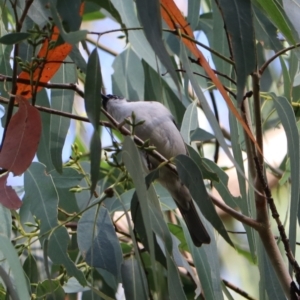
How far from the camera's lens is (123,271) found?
1.32 metres

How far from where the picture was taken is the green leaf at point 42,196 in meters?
1.33

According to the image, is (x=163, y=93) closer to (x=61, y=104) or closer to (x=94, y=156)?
(x=61, y=104)

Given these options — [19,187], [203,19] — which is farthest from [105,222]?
[203,19]

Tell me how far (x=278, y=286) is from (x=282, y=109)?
387 mm

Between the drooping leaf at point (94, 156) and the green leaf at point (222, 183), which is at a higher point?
the drooping leaf at point (94, 156)

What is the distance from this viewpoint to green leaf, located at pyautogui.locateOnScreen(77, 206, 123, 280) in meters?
1.28

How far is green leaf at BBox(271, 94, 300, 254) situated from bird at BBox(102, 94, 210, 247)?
51 centimetres

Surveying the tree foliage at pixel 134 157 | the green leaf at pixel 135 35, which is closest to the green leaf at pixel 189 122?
the tree foliage at pixel 134 157

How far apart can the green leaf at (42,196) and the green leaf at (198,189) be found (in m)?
0.32

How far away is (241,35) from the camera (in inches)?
39.9

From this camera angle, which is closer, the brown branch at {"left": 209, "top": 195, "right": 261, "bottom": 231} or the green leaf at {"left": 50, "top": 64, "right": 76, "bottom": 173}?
the brown branch at {"left": 209, "top": 195, "right": 261, "bottom": 231}

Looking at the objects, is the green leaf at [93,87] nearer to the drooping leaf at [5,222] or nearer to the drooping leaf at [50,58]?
the drooping leaf at [50,58]

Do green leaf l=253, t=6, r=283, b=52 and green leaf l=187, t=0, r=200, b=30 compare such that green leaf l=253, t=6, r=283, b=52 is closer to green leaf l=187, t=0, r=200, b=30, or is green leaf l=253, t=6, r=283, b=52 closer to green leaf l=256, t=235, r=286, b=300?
green leaf l=187, t=0, r=200, b=30

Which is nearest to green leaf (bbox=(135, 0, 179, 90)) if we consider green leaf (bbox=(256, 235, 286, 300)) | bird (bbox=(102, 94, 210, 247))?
green leaf (bbox=(256, 235, 286, 300))
